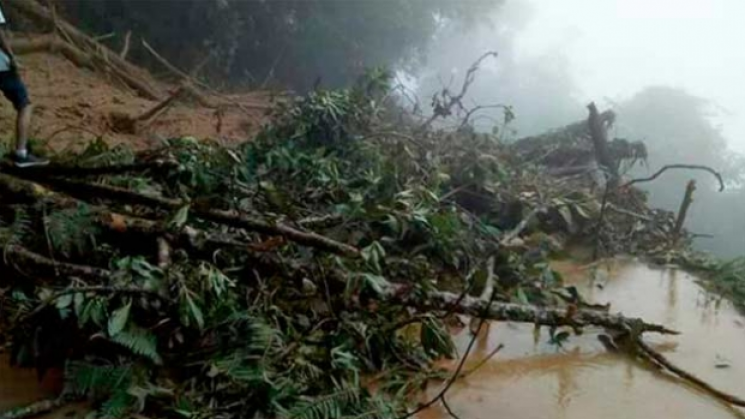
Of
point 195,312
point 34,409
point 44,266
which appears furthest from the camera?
point 44,266

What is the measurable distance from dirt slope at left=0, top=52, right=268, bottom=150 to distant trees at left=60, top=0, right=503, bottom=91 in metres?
3.69

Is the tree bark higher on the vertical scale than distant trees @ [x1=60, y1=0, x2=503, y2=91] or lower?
lower

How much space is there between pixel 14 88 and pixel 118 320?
229 cm

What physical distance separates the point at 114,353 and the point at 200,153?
95.5 inches

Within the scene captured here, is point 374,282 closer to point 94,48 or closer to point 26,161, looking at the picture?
point 26,161

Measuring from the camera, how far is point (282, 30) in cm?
1514

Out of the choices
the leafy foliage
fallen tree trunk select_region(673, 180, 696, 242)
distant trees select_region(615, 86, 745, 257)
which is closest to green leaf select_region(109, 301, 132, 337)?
the leafy foliage

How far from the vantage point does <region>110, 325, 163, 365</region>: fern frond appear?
316 cm

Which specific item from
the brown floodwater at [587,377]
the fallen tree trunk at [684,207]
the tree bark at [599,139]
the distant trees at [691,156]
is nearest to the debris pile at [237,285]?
the brown floodwater at [587,377]

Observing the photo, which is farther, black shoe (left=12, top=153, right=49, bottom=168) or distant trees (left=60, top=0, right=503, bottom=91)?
distant trees (left=60, top=0, right=503, bottom=91)

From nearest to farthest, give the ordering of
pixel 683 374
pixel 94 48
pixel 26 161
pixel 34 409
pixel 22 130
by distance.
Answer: pixel 34 409, pixel 683 374, pixel 26 161, pixel 22 130, pixel 94 48

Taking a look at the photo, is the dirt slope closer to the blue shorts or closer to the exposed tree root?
the blue shorts

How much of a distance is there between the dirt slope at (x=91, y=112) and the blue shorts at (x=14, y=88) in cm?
211

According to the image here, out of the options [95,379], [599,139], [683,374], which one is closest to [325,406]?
[95,379]
